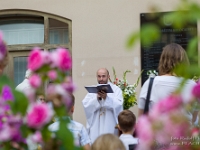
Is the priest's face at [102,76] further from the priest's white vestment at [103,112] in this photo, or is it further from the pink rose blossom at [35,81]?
the pink rose blossom at [35,81]

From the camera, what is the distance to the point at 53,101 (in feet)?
5.54

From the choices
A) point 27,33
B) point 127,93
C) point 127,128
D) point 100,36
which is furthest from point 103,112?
point 127,128

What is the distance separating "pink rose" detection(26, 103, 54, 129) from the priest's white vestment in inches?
215

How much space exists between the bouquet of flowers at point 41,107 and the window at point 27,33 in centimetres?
703

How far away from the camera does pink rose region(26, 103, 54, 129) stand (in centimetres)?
164

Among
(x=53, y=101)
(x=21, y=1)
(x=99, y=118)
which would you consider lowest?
(x=99, y=118)

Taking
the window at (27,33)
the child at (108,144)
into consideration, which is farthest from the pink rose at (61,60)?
the window at (27,33)

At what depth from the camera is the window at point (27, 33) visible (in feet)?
29.2

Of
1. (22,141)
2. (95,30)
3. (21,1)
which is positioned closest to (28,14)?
(21,1)

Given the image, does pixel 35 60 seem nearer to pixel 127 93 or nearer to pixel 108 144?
pixel 108 144

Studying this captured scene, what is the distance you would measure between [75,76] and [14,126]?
6.77m

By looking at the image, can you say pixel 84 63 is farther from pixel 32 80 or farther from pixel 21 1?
pixel 32 80

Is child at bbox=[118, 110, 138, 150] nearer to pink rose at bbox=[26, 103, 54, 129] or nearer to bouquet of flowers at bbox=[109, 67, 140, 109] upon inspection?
bouquet of flowers at bbox=[109, 67, 140, 109]

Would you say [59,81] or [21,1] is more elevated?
[21,1]
